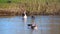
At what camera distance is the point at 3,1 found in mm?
26750

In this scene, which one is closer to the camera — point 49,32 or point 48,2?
point 49,32

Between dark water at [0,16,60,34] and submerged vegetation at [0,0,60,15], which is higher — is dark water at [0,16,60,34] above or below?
below

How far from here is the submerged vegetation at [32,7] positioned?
25.5 meters

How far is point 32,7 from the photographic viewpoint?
26109 millimetres

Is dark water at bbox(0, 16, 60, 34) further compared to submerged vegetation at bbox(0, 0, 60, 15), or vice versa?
submerged vegetation at bbox(0, 0, 60, 15)

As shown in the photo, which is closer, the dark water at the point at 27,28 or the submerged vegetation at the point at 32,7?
the dark water at the point at 27,28

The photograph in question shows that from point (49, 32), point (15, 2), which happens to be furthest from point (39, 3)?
point (49, 32)

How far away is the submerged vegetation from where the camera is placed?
2547 cm

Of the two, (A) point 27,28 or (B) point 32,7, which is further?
(B) point 32,7

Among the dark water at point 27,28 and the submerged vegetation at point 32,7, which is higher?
the submerged vegetation at point 32,7

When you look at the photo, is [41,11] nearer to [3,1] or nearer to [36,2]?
[36,2]

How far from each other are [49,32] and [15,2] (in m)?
13.8

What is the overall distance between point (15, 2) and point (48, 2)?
296cm

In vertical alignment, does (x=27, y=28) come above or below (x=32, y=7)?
below
